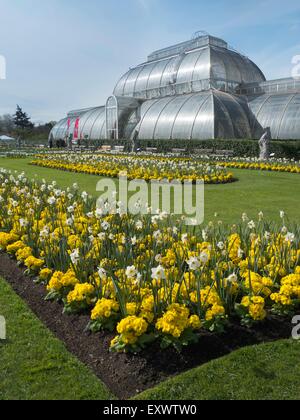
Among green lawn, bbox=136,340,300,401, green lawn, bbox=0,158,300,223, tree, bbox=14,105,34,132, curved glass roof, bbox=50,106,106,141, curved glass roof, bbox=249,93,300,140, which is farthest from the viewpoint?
tree, bbox=14,105,34,132

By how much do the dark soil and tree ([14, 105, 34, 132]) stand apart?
8307 cm

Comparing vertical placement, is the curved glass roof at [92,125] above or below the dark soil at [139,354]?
above

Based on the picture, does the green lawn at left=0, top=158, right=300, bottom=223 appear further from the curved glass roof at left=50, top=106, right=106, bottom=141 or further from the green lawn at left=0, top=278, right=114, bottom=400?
the curved glass roof at left=50, top=106, right=106, bottom=141

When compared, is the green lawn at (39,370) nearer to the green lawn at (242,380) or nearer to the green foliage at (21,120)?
the green lawn at (242,380)

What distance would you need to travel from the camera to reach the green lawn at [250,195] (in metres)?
7.69

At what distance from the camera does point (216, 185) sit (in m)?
11.5

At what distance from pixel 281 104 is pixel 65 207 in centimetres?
2584

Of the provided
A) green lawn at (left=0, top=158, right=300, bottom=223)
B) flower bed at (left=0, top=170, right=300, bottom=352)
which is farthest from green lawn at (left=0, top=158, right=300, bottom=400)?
green lawn at (left=0, top=158, right=300, bottom=223)

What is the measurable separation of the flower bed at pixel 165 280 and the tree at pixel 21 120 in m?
82.0

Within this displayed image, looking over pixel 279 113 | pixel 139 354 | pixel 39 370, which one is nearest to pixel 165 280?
pixel 139 354

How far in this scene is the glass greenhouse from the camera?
2816cm

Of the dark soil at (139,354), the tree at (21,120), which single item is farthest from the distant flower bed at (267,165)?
the tree at (21,120)

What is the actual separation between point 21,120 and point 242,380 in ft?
280
